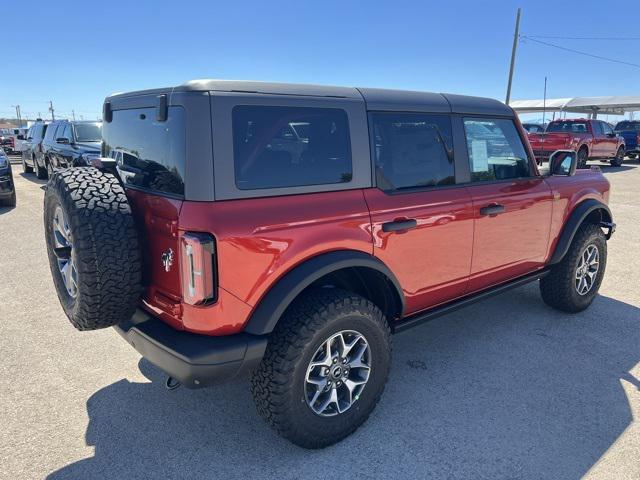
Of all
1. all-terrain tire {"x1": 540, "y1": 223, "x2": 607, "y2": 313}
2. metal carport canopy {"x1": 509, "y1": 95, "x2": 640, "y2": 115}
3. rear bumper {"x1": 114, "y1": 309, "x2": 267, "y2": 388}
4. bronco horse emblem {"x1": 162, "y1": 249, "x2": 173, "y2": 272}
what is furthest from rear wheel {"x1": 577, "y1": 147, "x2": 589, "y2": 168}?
metal carport canopy {"x1": 509, "y1": 95, "x2": 640, "y2": 115}

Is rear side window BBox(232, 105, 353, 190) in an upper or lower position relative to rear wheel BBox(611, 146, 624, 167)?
upper

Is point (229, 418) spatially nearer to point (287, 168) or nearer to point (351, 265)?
point (351, 265)

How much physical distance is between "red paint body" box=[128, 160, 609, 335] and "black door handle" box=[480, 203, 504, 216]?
35 millimetres

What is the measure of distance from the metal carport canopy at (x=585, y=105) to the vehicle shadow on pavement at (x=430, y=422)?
41.6 meters

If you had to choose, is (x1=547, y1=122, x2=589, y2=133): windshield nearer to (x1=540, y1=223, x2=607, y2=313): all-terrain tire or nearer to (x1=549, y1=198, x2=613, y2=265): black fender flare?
(x1=540, y1=223, x2=607, y2=313): all-terrain tire

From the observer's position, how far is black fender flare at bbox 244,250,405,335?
2.30 meters

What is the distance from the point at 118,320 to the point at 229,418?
918 millimetres

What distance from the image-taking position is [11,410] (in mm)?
2885

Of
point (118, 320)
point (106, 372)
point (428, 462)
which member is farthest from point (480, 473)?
point (106, 372)

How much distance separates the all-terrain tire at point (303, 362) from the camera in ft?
7.85

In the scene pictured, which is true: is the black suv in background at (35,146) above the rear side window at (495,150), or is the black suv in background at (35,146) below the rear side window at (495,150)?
below

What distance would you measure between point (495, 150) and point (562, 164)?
2.65 ft

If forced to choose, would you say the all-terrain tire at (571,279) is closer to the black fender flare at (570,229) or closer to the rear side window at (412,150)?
the black fender flare at (570,229)

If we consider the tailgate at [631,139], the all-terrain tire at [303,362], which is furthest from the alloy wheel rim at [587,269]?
the tailgate at [631,139]
